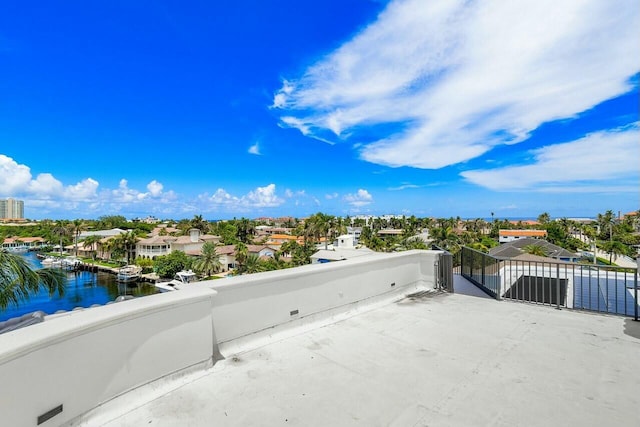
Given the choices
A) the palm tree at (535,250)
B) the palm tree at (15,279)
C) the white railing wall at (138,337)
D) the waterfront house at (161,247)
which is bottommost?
the waterfront house at (161,247)

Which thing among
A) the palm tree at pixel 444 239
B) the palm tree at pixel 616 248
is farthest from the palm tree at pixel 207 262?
the palm tree at pixel 616 248

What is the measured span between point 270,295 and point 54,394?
6.80 feet

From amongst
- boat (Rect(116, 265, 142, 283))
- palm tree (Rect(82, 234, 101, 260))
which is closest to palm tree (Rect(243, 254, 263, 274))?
boat (Rect(116, 265, 142, 283))

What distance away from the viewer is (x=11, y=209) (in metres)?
152

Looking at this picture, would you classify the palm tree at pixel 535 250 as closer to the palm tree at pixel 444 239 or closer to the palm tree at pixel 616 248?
the palm tree at pixel 444 239

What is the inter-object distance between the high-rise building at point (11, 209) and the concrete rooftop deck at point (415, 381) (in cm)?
20851

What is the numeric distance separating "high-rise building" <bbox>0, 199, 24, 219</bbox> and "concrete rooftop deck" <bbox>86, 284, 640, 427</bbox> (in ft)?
684

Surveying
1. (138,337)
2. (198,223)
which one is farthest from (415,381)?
(198,223)

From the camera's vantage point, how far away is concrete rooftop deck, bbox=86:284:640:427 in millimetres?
2322

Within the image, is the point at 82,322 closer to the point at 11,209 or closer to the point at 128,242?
the point at 128,242

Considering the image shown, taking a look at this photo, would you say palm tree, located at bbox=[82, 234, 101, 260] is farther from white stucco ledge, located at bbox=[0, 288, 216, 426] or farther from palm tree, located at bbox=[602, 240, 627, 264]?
palm tree, located at bbox=[602, 240, 627, 264]

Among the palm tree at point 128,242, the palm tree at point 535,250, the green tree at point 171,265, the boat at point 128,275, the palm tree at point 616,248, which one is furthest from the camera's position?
the palm tree at point 128,242

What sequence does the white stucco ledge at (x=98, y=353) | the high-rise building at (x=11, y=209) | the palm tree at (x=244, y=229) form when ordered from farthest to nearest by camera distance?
1. the high-rise building at (x=11, y=209)
2. the palm tree at (x=244, y=229)
3. the white stucco ledge at (x=98, y=353)

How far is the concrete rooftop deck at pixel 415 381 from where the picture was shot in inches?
91.4
